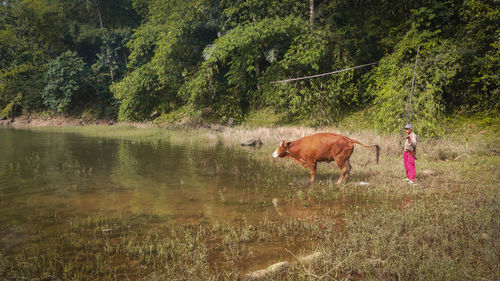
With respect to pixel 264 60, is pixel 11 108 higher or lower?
lower

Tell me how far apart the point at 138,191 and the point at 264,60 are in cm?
2496

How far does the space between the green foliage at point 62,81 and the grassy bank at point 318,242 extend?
36.4 metres

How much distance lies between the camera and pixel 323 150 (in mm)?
8953

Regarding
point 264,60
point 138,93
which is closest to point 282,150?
point 264,60

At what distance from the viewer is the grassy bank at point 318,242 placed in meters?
3.78

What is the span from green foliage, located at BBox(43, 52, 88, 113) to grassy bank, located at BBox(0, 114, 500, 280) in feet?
120

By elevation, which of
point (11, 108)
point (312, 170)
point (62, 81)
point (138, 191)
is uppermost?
point (62, 81)

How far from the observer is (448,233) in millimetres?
4758

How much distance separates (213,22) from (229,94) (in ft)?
23.5

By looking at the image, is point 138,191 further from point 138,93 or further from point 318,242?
point 138,93

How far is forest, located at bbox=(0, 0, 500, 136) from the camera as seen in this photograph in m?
16.0

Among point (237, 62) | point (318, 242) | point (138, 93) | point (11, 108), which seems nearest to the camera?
point (318, 242)

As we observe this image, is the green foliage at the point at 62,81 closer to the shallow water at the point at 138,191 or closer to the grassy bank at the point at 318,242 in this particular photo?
the shallow water at the point at 138,191

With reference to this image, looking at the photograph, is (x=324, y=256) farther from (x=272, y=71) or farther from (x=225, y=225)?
(x=272, y=71)
